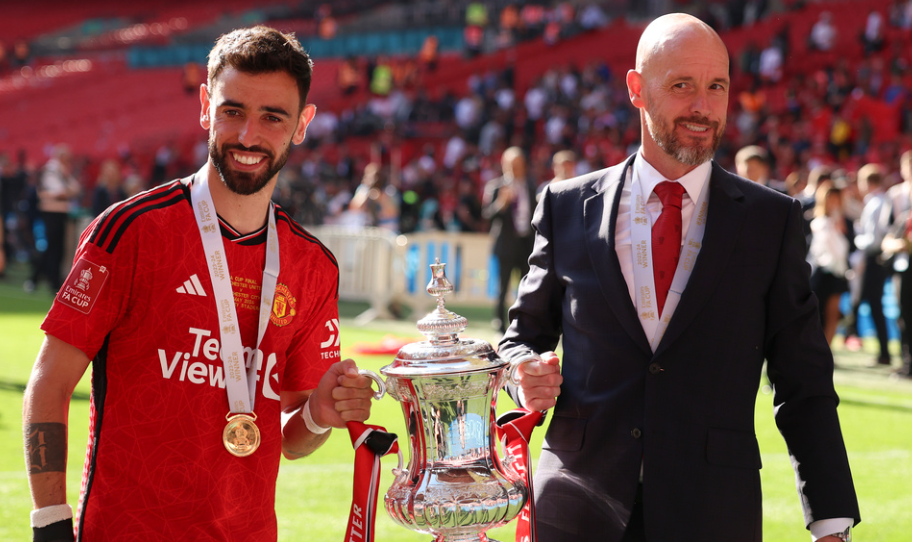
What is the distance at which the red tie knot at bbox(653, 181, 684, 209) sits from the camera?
2.32 meters

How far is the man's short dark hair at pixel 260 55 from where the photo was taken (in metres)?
2.18

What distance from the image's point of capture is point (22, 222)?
18.7 meters

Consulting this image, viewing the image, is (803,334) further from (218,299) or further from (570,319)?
(218,299)

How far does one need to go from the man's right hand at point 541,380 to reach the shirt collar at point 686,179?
0.50 m

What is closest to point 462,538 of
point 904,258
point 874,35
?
point 904,258

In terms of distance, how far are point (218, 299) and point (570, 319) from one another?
2.71ft

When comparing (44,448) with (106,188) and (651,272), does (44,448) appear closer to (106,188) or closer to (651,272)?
(651,272)

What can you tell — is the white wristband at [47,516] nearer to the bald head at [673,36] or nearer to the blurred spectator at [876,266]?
the bald head at [673,36]

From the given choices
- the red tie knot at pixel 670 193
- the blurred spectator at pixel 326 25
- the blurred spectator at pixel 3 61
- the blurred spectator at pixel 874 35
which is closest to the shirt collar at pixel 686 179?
the red tie knot at pixel 670 193

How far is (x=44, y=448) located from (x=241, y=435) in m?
0.40

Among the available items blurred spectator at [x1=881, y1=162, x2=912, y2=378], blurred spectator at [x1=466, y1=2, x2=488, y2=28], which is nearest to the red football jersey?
blurred spectator at [x1=881, y1=162, x2=912, y2=378]

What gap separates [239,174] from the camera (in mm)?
2180

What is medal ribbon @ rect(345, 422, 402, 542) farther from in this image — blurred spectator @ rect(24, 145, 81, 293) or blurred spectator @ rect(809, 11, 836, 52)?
blurred spectator @ rect(809, 11, 836, 52)

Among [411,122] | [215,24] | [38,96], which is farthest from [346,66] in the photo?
[38,96]
